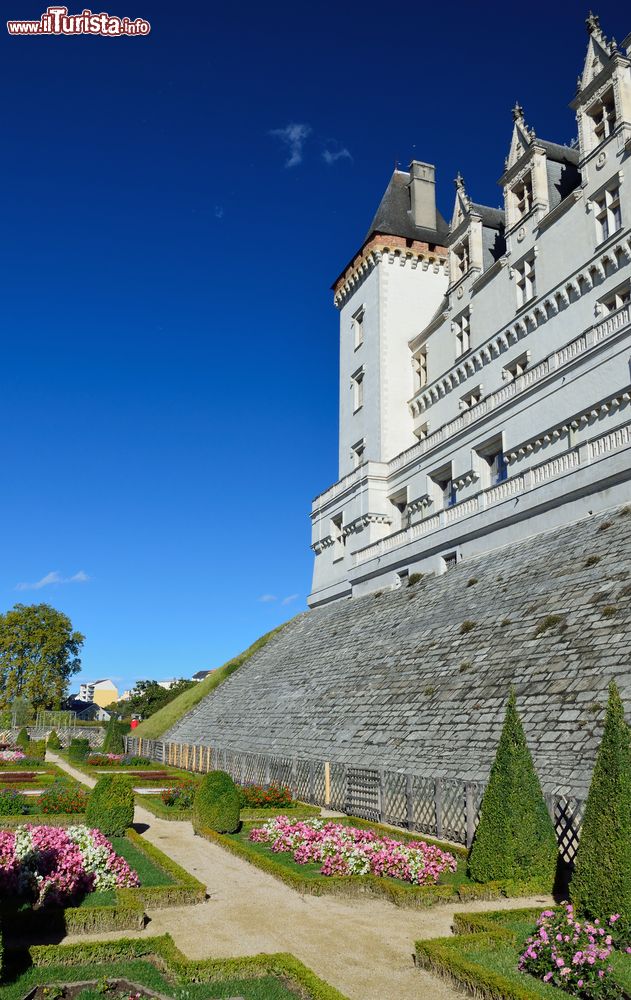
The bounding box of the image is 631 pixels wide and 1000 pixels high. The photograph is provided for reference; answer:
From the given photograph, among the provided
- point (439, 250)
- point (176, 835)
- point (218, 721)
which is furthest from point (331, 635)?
point (439, 250)

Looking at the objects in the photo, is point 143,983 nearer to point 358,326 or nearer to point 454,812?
point 454,812

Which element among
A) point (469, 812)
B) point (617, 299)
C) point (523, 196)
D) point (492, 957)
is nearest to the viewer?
point (492, 957)

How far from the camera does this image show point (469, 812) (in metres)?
14.0

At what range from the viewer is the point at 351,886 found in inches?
475

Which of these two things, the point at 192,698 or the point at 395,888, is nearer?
the point at 395,888

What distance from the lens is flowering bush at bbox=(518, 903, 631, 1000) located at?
24.2 feet

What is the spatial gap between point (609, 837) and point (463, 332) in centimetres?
3169

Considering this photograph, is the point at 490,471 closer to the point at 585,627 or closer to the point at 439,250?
the point at 585,627

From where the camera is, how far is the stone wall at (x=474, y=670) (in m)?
15.0

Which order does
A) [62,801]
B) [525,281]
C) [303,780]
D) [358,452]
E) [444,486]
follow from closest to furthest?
[62,801] < [303,780] < [525,281] < [444,486] < [358,452]

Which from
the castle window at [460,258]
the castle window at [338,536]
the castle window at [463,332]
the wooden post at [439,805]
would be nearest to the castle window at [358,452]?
the castle window at [338,536]

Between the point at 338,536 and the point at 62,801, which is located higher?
the point at 338,536

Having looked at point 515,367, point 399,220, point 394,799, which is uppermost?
point 399,220

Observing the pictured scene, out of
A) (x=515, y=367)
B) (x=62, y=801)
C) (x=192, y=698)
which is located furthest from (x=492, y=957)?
(x=192, y=698)
